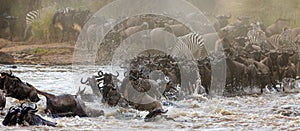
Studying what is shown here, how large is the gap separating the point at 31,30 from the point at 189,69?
12.9 metres

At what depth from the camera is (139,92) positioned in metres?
8.68

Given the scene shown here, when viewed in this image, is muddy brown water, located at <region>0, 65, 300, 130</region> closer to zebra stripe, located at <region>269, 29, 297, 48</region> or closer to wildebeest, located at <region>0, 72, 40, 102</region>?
wildebeest, located at <region>0, 72, 40, 102</region>

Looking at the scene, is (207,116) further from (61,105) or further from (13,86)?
(13,86)

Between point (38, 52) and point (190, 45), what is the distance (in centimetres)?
591

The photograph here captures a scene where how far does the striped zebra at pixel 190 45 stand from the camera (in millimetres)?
15406

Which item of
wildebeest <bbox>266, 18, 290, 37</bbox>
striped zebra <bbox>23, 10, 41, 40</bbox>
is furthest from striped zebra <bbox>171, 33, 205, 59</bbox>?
striped zebra <bbox>23, 10, 41, 40</bbox>

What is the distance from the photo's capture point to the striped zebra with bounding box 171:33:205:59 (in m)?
15.4

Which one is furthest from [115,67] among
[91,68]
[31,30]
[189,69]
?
[31,30]

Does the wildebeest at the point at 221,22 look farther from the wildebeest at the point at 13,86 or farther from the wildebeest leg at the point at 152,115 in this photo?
the wildebeest at the point at 13,86

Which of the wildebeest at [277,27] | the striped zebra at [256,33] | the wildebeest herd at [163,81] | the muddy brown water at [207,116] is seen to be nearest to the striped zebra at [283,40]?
the striped zebra at [256,33]

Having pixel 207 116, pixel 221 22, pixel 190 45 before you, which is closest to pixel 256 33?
pixel 221 22

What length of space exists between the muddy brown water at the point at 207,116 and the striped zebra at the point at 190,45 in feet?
14.2

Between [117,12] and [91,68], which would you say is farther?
[117,12]

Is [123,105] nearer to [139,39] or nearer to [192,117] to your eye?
[192,117]
